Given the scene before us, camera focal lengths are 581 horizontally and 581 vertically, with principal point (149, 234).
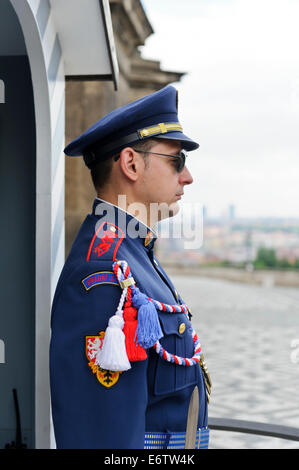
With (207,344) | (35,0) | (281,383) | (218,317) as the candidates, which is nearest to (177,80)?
(207,344)

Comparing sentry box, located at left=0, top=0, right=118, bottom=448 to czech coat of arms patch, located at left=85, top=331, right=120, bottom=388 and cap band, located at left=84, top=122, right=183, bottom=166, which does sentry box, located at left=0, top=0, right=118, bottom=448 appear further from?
czech coat of arms patch, located at left=85, top=331, right=120, bottom=388

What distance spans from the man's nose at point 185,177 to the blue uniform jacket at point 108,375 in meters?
0.21

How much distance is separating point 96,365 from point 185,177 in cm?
69

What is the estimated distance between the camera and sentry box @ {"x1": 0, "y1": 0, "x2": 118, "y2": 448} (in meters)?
2.52

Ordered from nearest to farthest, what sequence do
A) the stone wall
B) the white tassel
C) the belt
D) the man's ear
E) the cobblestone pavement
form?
the white tassel
the belt
the man's ear
the cobblestone pavement
the stone wall

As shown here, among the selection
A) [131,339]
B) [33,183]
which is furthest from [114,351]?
[33,183]

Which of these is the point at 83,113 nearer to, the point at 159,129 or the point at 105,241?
the point at 159,129

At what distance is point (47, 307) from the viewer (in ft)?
8.23

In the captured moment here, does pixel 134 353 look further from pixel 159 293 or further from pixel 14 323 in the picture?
pixel 14 323

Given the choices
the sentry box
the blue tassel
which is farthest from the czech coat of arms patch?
the sentry box

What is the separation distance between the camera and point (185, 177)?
6.34 feet

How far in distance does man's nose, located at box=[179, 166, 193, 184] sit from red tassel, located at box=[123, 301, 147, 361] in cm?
51

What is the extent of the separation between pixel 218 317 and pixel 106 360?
12716 millimetres

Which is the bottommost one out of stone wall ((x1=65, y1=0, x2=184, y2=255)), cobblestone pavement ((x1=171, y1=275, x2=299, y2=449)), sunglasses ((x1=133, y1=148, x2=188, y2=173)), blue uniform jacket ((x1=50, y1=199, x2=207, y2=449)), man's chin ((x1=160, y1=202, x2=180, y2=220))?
cobblestone pavement ((x1=171, y1=275, x2=299, y2=449))
